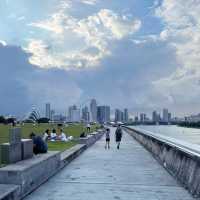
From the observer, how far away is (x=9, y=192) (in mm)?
9109

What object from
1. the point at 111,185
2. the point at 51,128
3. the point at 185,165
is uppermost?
the point at 185,165

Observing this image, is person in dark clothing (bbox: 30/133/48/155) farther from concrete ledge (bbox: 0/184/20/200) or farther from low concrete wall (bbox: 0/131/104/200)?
concrete ledge (bbox: 0/184/20/200)

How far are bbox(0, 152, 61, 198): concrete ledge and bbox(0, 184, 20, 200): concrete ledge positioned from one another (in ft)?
0.91

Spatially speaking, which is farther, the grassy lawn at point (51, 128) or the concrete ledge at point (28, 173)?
the grassy lawn at point (51, 128)

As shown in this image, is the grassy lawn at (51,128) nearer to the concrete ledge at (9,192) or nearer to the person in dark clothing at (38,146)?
the person in dark clothing at (38,146)

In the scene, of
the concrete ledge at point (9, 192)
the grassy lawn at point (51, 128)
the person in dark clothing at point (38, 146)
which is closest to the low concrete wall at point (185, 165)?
the concrete ledge at point (9, 192)

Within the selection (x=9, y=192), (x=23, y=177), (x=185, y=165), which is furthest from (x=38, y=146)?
(x=9, y=192)

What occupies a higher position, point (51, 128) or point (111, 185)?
point (51, 128)

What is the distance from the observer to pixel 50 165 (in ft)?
46.8

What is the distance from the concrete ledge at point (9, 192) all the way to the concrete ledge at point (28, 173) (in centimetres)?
28

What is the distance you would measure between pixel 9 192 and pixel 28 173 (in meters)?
1.82

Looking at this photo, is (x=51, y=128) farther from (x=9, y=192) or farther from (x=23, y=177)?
(x=9, y=192)

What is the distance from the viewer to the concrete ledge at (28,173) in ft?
33.1

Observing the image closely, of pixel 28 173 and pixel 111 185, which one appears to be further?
pixel 111 185
